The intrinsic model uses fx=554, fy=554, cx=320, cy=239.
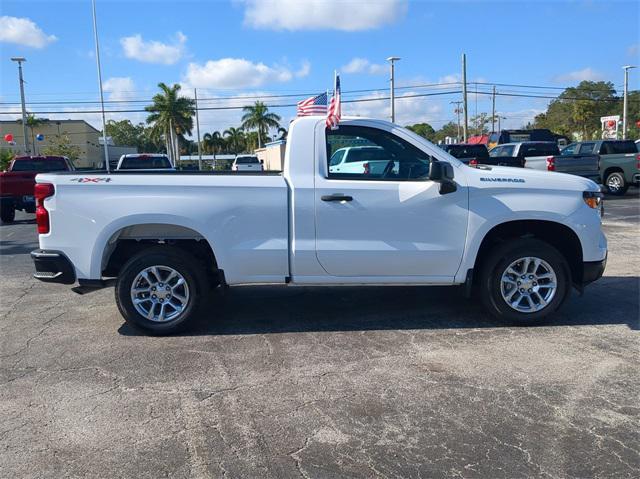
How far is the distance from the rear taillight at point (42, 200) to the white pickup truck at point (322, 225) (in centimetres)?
1

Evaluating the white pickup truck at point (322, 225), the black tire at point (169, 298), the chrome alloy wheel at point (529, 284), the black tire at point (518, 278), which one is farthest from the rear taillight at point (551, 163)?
the black tire at point (169, 298)

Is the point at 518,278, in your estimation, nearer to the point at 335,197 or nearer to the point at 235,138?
the point at 335,197

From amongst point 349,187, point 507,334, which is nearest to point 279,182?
point 349,187

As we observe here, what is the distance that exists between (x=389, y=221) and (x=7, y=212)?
1415 centimetres

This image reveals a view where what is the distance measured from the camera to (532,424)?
11.6 feet

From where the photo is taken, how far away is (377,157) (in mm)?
5402

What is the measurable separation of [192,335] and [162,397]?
133 cm

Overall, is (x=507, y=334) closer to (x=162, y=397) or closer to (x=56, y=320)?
(x=162, y=397)

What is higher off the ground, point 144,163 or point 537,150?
point 537,150

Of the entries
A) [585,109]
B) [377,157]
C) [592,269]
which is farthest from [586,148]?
[585,109]

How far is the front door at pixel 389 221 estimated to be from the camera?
16.7ft

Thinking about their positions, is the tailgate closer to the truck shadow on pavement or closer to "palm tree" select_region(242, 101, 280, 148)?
the truck shadow on pavement

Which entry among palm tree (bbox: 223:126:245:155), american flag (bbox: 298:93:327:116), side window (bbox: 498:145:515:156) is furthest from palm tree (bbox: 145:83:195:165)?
american flag (bbox: 298:93:327:116)

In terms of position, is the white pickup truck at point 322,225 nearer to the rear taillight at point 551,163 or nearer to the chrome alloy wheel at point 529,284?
the chrome alloy wheel at point 529,284
